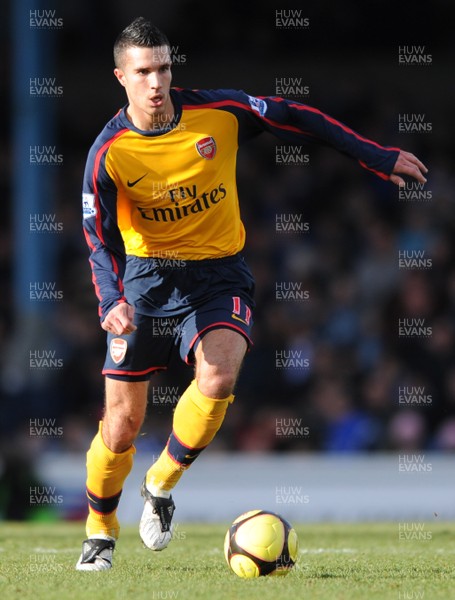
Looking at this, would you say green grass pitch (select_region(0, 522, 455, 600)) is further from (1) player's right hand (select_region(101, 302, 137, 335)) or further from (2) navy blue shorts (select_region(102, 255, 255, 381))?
(1) player's right hand (select_region(101, 302, 137, 335))

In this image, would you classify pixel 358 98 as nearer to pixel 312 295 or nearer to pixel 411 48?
pixel 411 48

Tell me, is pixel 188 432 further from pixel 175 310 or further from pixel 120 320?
pixel 120 320

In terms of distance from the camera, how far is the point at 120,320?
530 centimetres

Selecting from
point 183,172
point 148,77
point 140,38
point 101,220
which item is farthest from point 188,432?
point 140,38

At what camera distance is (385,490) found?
9.73m

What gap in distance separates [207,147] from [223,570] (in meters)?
2.03

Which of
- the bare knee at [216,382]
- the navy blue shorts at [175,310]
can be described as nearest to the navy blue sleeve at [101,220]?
the navy blue shorts at [175,310]

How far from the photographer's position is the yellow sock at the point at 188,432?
5684mm

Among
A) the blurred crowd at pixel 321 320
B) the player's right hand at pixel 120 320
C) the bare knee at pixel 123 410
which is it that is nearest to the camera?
the player's right hand at pixel 120 320

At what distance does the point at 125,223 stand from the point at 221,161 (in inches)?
22.4

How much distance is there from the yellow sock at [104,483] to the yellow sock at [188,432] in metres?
0.16

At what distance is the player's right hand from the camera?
530 cm

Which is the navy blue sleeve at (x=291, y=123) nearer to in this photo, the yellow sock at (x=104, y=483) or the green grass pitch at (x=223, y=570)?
the yellow sock at (x=104, y=483)

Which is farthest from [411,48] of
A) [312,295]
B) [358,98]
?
[312,295]
